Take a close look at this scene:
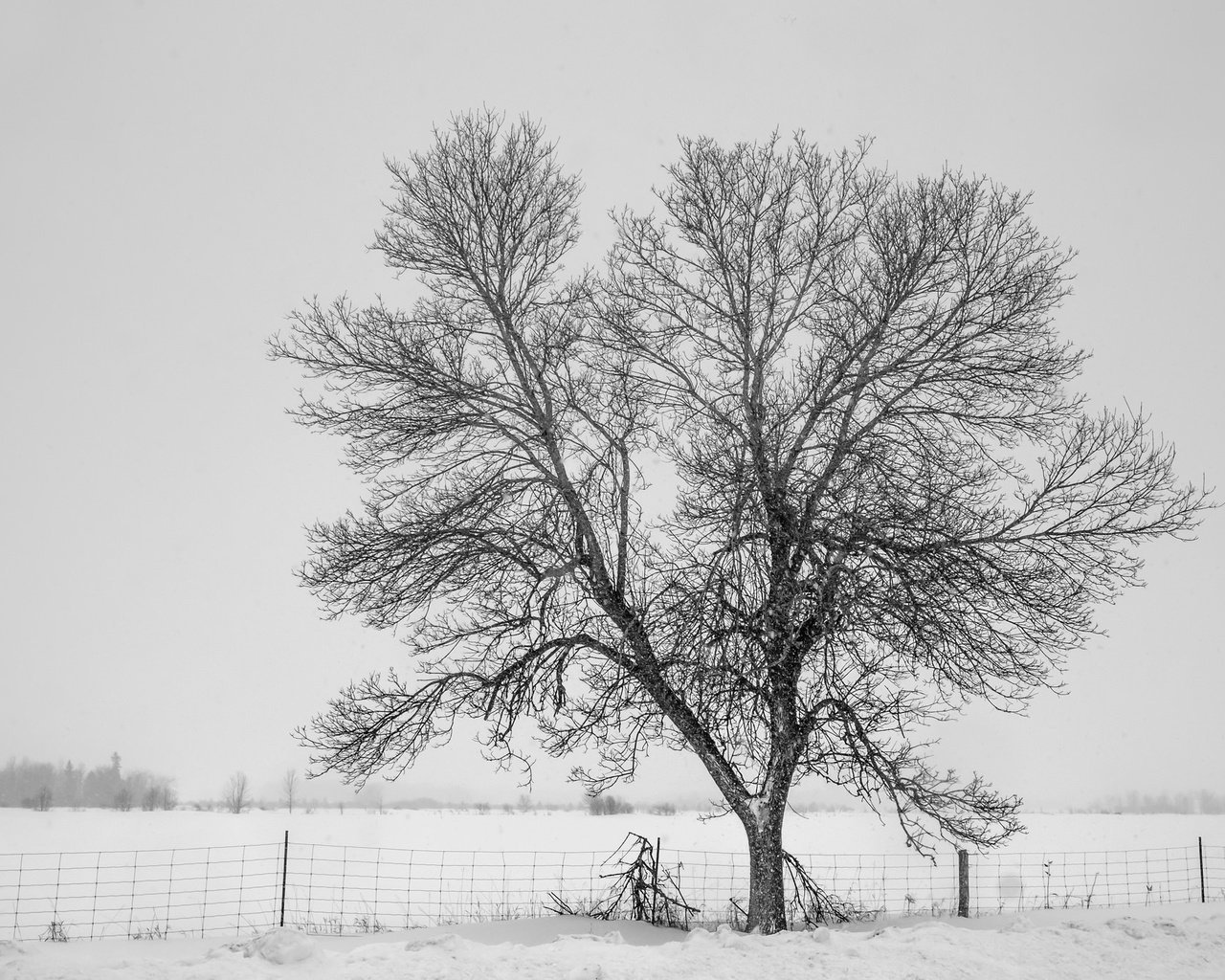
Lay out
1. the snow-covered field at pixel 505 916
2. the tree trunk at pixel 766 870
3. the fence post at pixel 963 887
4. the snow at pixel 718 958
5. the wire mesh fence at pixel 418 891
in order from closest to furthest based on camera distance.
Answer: the snow at pixel 718 958 < the snow-covered field at pixel 505 916 < the tree trunk at pixel 766 870 < the wire mesh fence at pixel 418 891 < the fence post at pixel 963 887

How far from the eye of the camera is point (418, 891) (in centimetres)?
1453

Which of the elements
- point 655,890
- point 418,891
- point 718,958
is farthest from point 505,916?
point 718,958

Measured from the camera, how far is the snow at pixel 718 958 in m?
5.41

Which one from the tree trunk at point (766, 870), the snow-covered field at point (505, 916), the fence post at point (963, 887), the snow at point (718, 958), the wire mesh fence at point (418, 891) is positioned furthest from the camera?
the fence post at point (963, 887)

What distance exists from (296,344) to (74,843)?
46.0ft

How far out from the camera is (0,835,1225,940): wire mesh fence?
12133 millimetres

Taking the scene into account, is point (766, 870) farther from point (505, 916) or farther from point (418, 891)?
point (418, 891)

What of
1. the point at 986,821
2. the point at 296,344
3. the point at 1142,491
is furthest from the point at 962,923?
the point at 296,344

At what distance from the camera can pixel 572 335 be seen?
44.4 feet

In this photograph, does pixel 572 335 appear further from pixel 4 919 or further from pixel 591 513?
pixel 4 919

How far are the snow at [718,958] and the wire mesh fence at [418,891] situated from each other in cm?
500

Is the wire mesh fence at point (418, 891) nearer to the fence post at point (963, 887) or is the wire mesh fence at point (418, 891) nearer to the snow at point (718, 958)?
the fence post at point (963, 887)

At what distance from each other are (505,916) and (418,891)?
8.78 ft

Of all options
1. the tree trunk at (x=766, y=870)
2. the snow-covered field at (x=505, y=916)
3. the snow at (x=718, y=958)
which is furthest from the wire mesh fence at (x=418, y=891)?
the snow at (x=718, y=958)
